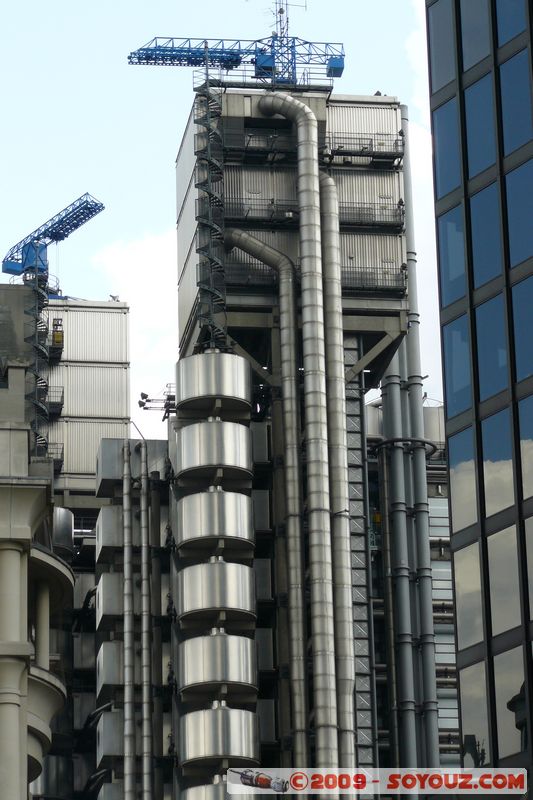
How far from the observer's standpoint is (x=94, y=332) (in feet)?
466

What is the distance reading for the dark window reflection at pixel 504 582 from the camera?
59719mm

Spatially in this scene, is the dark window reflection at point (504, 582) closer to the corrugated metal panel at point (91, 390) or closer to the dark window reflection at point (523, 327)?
the dark window reflection at point (523, 327)

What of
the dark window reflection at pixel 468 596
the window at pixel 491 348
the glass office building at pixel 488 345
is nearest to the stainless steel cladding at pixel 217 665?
the glass office building at pixel 488 345

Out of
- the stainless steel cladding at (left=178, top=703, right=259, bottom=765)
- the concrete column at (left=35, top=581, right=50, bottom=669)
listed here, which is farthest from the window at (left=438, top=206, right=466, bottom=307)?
the stainless steel cladding at (left=178, top=703, right=259, bottom=765)

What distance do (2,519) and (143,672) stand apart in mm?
51673

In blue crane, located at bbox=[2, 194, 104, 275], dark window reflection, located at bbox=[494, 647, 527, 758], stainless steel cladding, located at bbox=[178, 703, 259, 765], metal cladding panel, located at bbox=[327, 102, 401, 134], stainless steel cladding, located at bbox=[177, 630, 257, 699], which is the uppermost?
blue crane, located at bbox=[2, 194, 104, 275]

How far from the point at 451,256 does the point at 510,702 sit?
Answer: 15741 mm

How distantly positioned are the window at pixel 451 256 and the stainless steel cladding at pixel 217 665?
142 feet

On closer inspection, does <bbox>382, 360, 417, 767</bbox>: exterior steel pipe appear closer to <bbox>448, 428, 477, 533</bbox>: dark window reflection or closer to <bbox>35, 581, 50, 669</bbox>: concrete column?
<bbox>35, 581, 50, 669</bbox>: concrete column

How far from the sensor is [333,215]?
116 metres

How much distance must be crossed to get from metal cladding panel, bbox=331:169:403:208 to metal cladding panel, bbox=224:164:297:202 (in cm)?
324

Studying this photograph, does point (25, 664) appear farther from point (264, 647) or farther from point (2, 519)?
point (264, 647)

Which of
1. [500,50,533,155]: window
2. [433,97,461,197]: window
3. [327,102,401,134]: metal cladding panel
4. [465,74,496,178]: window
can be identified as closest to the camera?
[500,50,533,155]: window

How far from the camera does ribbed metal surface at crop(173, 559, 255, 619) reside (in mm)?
108125
